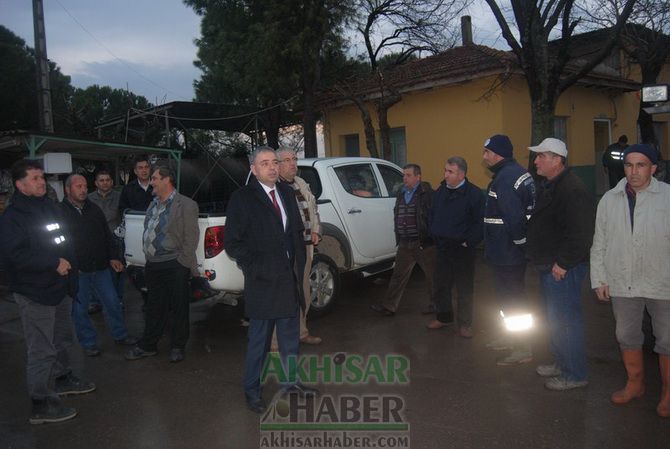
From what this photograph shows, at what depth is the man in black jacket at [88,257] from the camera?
17.1 feet

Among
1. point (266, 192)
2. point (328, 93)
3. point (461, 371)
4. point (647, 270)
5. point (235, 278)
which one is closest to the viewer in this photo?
point (647, 270)

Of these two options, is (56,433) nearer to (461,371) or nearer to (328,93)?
(461,371)

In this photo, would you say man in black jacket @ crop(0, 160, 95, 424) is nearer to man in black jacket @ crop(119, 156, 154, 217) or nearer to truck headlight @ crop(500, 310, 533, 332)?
man in black jacket @ crop(119, 156, 154, 217)

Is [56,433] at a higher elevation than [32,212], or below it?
below

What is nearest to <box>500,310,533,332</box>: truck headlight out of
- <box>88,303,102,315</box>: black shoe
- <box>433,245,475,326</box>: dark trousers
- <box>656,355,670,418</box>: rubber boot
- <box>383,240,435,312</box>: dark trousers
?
<box>433,245,475,326</box>: dark trousers

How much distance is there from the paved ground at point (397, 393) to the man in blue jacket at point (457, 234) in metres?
0.37

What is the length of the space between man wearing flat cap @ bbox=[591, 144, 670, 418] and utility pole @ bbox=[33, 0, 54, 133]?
13966 mm

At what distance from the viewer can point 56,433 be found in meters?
3.77

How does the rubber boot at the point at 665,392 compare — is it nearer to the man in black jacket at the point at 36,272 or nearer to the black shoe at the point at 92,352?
the man in black jacket at the point at 36,272

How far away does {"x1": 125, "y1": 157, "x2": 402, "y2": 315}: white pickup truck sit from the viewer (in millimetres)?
5285

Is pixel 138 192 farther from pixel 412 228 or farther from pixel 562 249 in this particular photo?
pixel 562 249

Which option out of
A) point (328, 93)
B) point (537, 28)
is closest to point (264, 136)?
point (328, 93)

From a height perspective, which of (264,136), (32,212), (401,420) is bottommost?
(401,420)

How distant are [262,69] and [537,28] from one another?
7147 mm
